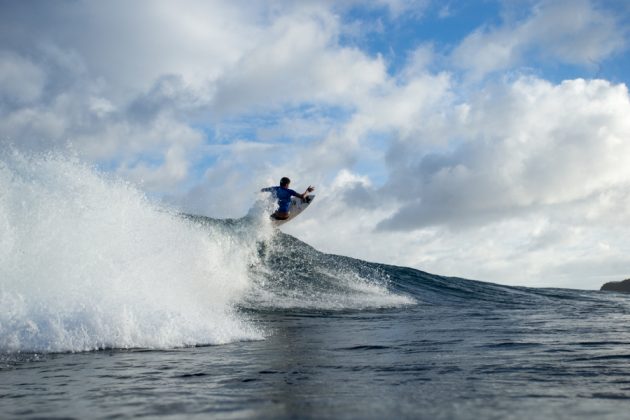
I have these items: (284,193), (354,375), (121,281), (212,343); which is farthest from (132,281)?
(284,193)

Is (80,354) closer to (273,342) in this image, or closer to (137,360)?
(137,360)

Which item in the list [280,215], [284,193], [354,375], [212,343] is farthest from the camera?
[280,215]

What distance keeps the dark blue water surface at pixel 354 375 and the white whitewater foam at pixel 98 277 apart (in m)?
0.51

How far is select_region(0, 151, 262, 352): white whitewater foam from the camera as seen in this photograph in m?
7.58

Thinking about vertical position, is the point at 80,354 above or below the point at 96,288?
below

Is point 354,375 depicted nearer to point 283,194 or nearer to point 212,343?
point 212,343

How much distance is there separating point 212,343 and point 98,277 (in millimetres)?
2797

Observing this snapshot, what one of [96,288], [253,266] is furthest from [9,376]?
[253,266]

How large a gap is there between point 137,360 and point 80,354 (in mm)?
1228

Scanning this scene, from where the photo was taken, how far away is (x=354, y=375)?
15.3ft

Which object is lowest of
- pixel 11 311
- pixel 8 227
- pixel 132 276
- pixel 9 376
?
pixel 9 376

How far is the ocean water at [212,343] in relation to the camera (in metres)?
3.56

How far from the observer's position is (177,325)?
26.0ft

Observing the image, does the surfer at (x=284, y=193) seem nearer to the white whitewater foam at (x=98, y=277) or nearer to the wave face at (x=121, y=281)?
the wave face at (x=121, y=281)
